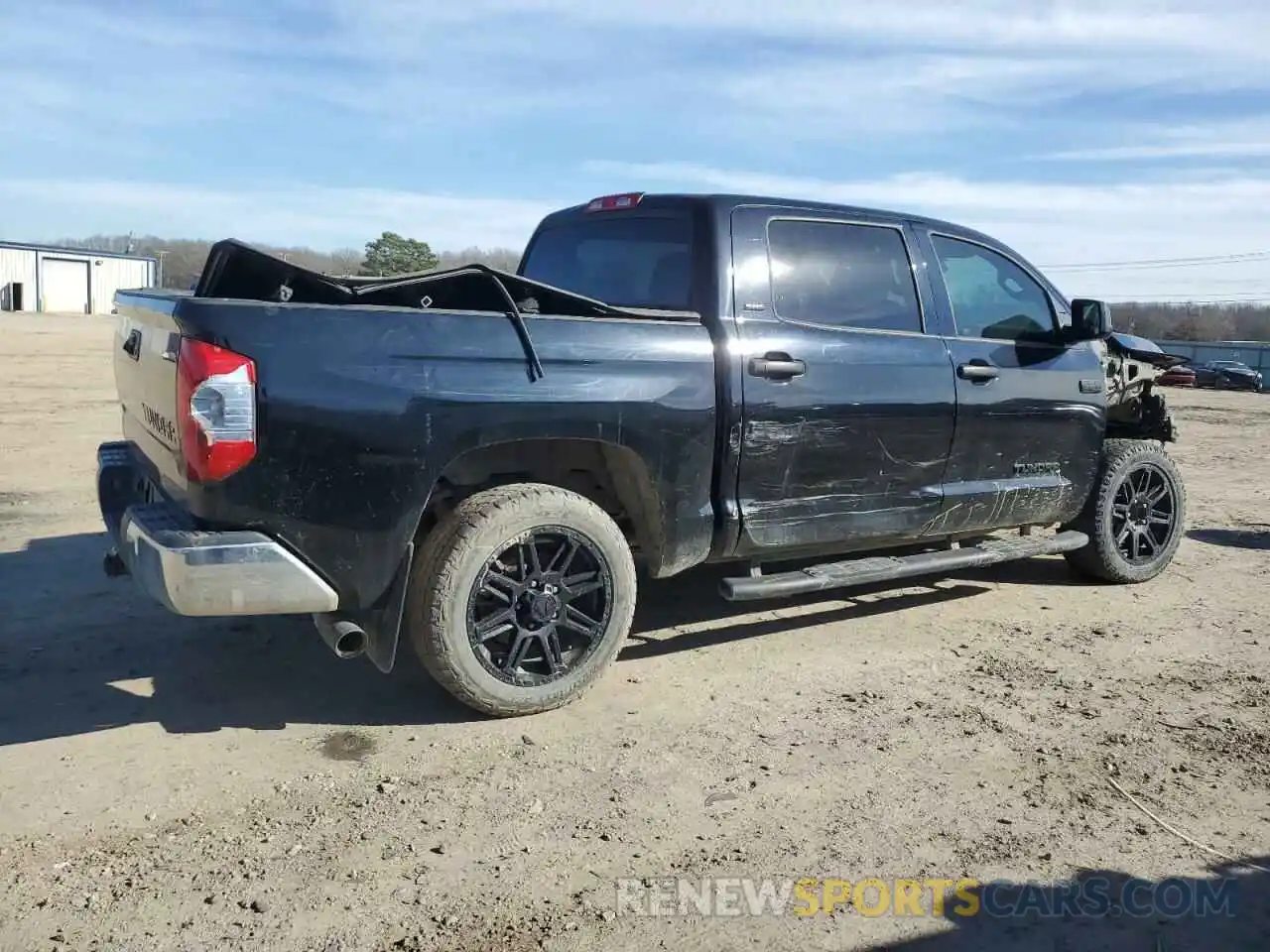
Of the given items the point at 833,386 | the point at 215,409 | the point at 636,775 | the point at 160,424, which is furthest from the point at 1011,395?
the point at 160,424

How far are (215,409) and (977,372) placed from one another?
349cm

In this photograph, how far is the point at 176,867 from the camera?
115 inches

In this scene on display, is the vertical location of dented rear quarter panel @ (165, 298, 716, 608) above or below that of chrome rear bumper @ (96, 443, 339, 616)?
above

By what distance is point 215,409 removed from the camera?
3.31 m

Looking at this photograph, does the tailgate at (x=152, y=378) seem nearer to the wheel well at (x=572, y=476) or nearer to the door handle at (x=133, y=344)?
the door handle at (x=133, y=344)

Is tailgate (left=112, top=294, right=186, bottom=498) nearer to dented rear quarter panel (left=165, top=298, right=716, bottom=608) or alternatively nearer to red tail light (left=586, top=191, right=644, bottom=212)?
dented rear quarter panel (left=165, top=298, right=716, bottom=608)

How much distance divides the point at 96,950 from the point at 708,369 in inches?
110

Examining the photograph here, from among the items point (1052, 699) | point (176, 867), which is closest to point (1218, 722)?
point (1052, 699)

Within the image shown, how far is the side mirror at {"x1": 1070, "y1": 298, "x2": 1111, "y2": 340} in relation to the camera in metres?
5.62

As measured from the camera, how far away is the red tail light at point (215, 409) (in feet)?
10.8

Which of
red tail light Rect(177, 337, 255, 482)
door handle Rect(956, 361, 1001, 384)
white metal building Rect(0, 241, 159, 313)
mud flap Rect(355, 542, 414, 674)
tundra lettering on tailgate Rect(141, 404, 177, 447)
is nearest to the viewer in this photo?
red tail light Rect(177, 337, 255, 482)

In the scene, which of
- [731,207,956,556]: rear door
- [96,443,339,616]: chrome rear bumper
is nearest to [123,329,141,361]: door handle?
[96,443,339,616]: chrome rear bumper

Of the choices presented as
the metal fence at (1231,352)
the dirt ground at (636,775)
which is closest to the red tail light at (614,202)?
the dirt ground at (636,775)

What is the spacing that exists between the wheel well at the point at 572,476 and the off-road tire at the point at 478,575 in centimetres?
13
